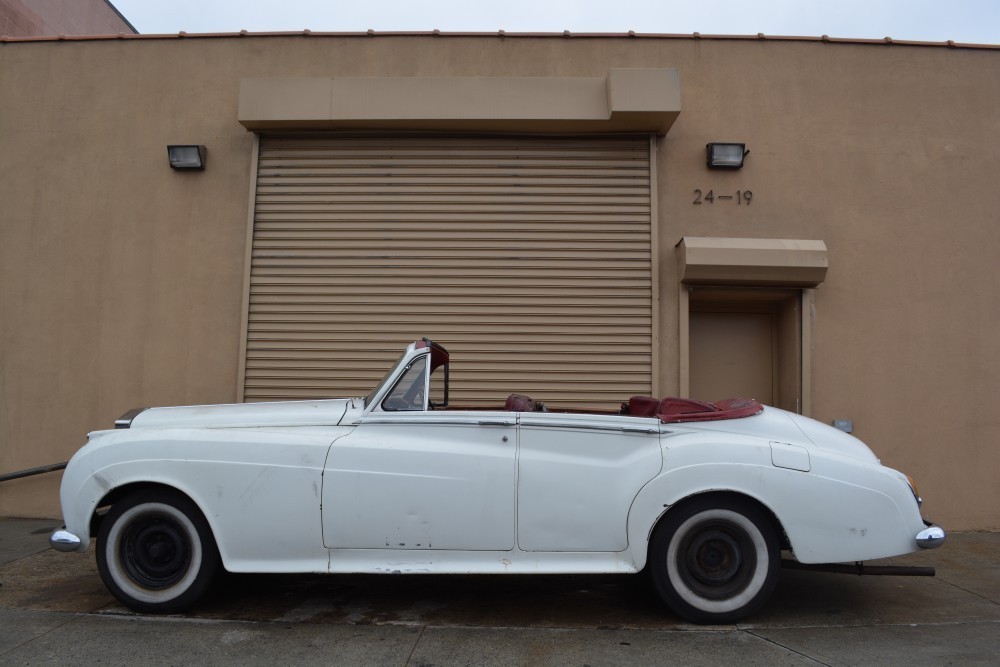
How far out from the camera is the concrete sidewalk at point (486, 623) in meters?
3.63

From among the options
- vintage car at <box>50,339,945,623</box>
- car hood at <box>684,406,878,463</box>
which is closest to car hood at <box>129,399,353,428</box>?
vintage car at <box>50,339,945,623</box>

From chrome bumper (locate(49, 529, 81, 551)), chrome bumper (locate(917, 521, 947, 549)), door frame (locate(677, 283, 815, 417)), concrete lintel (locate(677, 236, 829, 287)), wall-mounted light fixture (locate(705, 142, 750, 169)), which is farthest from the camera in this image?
wall-mounted light fixture (locate(705, 142, 750, 169))

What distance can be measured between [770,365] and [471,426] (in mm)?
4283

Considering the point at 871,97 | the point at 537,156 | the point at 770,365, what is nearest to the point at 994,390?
the point at 770,365

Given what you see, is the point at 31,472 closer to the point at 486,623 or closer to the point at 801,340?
the point at 486,623

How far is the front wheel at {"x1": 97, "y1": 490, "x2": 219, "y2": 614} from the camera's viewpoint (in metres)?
4.18

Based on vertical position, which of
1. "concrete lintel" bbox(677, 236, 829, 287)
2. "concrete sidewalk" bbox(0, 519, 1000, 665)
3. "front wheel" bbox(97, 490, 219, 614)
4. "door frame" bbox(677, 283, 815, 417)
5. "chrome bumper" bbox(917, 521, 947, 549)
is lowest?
"concrete sidewalk" bbox(0, 519, 1000, 665)

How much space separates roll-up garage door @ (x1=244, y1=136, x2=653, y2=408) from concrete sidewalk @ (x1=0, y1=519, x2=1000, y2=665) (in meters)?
2.31

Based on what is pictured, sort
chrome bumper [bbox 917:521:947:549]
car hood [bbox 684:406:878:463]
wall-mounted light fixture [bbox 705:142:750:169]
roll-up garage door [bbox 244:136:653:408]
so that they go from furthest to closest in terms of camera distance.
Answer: wall-mounted light fixture [bbox 705:142:750:169] < roll-up garage door [bbox 244:136:653:408] < car hood [bbox 684:406:878:463] < chrome bumper [bbox 917:521:947:549]

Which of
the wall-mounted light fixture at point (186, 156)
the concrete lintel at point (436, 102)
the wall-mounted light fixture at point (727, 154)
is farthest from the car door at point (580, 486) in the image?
the wall-mounted light fixture at point (186, 156)

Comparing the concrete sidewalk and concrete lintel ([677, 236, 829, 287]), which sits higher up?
concrete lintel ([677, 236, 829, 287])

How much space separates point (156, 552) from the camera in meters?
4.21

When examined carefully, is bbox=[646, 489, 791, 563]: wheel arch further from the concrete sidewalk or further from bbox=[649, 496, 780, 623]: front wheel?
the concrete sidewalk

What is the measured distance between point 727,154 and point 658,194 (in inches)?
29.6
